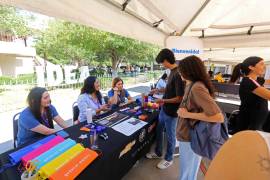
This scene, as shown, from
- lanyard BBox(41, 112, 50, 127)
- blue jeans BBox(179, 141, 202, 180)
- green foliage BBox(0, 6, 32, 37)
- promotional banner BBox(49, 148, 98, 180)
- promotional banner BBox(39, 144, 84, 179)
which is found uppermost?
green foliage BBox(0, 6, 32, 37)

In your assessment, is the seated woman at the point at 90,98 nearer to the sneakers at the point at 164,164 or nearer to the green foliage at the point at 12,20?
the sneakers at the point at 164,164

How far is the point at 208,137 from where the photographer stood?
4.17 ft

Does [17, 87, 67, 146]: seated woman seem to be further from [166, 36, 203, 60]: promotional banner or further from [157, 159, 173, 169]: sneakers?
[166, 36, 203, 60]: promotional banner

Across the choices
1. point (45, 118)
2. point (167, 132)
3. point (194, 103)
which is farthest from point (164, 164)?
point (45, 118)

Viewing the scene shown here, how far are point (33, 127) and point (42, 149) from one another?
1.64ft

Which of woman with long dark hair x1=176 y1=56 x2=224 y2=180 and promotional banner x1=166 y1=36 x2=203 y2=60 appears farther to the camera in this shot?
promotional banner x1=166 y1=36 x2=203 y2=60

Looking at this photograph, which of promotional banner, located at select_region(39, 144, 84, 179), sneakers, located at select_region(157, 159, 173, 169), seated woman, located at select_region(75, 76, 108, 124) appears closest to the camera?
promotional banner, located at select_region(39, 144, 84, 179)

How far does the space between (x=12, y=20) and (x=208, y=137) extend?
36.4 feet

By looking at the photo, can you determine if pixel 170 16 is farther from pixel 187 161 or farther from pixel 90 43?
pixel 90 43

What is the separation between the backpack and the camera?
1.25 m

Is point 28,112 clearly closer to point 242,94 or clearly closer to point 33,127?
Result: point 33,127

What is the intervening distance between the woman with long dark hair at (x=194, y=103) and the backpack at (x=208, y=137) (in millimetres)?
61

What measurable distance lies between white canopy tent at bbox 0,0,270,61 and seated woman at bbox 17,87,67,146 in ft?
3.18

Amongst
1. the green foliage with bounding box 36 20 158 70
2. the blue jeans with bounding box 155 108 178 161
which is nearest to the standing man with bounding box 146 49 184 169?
the blue jeans with bounding box 155 108 178 161
